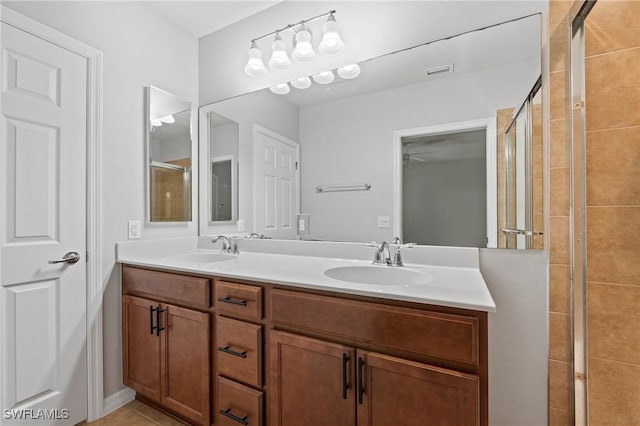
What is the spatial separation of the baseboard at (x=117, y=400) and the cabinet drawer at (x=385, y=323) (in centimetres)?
129

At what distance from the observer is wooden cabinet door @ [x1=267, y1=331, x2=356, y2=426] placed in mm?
1055

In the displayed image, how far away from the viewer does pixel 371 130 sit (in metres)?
1.63

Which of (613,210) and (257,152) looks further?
(257,152)

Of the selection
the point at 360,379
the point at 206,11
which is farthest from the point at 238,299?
the point at 206,11

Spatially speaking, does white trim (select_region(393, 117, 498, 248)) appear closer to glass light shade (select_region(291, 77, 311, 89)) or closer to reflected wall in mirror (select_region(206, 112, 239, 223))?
glass light shade (select_region(291, 77, 311, 89))

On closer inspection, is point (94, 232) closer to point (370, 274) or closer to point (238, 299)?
point (238, 299)

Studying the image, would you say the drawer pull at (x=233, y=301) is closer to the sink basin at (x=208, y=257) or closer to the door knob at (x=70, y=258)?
the sink basin at (x=208, y=257)

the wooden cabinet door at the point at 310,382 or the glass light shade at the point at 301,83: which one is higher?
the glass light shade at the point at 301,83

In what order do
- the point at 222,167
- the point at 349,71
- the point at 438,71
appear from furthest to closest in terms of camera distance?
the point at 222,167, the point at 349,71, the point at 438,71

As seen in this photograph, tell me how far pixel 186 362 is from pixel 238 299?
0.49 metres

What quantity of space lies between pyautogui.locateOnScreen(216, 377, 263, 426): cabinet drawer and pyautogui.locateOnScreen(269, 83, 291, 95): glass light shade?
161 centimetres

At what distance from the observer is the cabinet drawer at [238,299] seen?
125 cm

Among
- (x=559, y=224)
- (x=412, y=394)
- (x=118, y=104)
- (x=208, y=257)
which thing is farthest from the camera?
(x=208, y=257)

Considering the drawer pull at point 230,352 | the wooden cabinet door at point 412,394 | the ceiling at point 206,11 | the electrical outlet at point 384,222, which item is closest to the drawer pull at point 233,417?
the drawer pull at point 230,352
